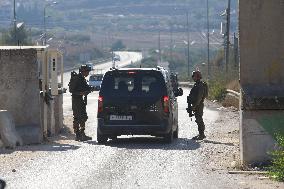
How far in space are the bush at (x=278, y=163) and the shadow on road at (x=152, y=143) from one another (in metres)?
5.23

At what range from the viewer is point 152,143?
21812 millimetres

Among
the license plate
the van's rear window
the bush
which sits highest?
the van's rear window

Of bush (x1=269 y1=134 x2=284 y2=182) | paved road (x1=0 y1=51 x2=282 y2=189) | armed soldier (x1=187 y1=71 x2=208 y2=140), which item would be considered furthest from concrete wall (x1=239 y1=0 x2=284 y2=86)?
armed soldier (x1=187 y1=71 x2=208 y2=140)

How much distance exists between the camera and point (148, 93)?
857 inches

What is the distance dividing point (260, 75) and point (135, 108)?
5.36m

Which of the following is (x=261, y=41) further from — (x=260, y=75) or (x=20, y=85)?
(x=20, y=85)

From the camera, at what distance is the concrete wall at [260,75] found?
53.6 ft

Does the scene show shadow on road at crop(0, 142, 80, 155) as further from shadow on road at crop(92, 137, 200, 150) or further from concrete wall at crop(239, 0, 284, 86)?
concrete wall at crop(239, 0, 284, 86)

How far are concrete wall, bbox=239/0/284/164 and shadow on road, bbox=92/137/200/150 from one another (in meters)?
4.12

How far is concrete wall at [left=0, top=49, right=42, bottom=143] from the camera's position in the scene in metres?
22.1

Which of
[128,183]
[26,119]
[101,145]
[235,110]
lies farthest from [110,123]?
[235,110]

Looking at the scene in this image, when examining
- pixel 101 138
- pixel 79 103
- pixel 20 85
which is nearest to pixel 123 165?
pixel 101 138

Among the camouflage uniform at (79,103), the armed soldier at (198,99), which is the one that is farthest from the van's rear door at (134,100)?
the armed soldier at (198,99)

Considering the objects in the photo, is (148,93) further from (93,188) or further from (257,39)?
(93,188)
